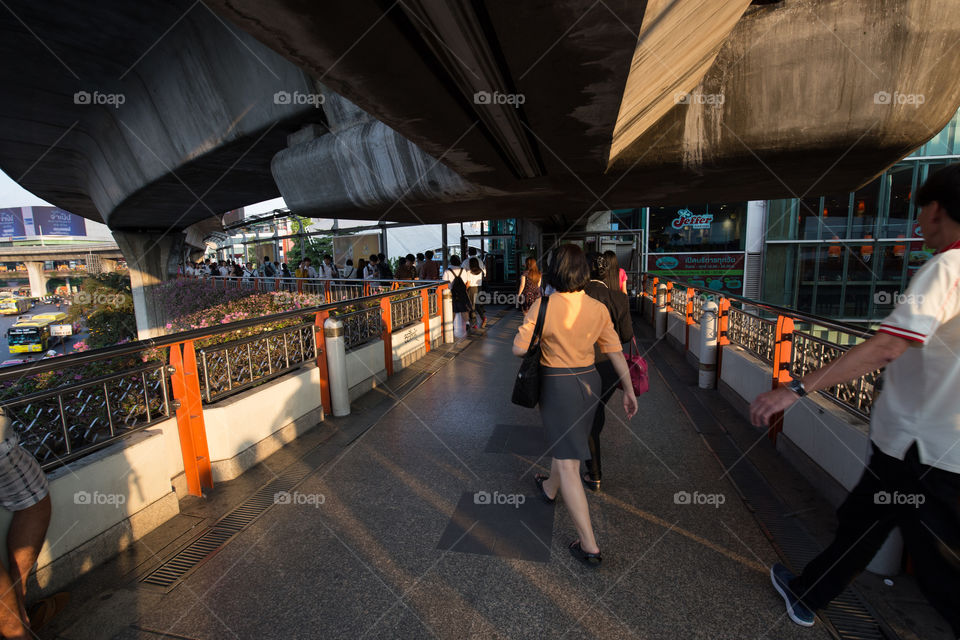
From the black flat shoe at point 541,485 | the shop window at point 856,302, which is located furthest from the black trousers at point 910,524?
the shop window at point 856,302

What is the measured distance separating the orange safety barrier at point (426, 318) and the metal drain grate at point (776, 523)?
4.75 metres

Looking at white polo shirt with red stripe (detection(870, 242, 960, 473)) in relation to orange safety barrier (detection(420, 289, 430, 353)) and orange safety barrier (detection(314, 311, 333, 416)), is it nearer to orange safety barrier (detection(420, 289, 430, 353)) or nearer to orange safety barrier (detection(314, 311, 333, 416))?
orange safety barrier (detection(314, 311, 333, 416))

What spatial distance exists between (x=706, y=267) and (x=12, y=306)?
74.6 metres

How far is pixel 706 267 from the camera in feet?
60.7

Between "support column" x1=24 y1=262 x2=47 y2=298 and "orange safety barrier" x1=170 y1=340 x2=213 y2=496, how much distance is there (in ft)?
241

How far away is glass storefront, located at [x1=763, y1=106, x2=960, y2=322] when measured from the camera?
15.9 meters

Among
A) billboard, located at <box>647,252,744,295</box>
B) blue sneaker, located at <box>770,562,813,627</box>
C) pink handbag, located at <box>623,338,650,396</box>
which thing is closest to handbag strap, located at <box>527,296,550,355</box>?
pink handbag, located at <box>623,338,650,396</box>

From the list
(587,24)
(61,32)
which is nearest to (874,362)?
(587,24)

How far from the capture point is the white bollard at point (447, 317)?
9.65 meters

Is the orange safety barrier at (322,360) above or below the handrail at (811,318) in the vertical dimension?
below

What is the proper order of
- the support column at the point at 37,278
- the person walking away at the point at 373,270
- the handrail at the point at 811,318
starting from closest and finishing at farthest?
1. the handrail at the point at 811,318
2. the person walking away at the point at 373,270
3. the support column at the point at 37,278

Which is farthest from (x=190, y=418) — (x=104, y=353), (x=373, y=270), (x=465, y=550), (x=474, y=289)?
(x=373, y=270)

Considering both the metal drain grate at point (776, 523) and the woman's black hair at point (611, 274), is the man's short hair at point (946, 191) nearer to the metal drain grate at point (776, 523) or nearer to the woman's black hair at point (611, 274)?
the metal drain grate at point (776, 523)

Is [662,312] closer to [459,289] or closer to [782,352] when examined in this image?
[459,289]
